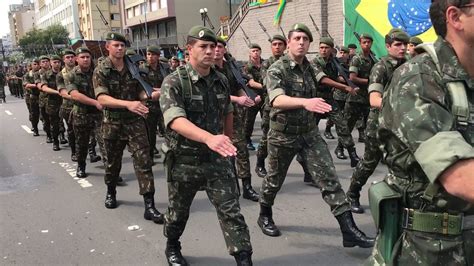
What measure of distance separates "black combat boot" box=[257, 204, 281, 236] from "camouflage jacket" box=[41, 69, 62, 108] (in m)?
5.99

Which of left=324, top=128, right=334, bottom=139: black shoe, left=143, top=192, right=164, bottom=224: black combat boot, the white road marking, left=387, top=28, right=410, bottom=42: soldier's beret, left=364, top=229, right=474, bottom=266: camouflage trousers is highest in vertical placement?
left=387, top=28, right=410, bottom=42: soldier's beret

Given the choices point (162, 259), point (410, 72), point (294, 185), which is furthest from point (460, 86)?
point (294, 185)

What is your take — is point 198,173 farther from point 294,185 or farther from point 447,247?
point 294,185

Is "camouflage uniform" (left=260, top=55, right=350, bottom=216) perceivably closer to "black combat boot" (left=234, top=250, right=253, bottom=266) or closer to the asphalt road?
the asphalt road

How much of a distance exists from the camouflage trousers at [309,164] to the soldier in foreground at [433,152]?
5.99 feet

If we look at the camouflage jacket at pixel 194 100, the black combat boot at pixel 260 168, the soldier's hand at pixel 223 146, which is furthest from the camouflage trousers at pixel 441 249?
the black combat boot at pixel 260 168

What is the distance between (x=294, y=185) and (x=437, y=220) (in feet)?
13.3

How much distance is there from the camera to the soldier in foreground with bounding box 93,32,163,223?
4.47m

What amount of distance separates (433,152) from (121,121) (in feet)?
12.3

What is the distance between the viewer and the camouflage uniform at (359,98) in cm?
662

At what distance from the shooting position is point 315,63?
6.03m

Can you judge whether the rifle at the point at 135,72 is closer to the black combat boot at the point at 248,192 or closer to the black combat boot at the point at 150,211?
the black combat boot at the point at 150,211

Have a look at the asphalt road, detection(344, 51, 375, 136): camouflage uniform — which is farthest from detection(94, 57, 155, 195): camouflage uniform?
detection(344, 51, 375, 136): camouflage uniform

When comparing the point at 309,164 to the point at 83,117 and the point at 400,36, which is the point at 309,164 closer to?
the point at 400,36
